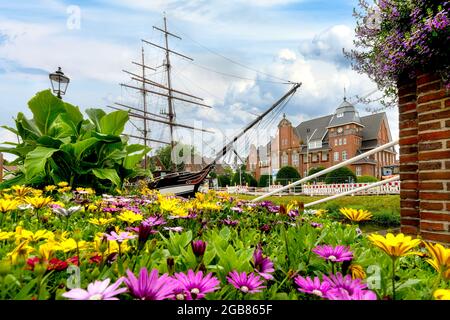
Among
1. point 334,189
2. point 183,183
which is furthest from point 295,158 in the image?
point 183,183

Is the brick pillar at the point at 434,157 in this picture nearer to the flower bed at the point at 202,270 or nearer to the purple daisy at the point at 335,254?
the flower bed at the point at 202,270

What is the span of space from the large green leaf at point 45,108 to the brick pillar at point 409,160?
4.19 metres

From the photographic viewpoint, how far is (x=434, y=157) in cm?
235

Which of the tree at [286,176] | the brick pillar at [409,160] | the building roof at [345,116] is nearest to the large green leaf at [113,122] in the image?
the brick pillar at [409,160]

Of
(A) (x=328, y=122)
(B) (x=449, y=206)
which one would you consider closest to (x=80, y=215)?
(B) (x=449, y=206)

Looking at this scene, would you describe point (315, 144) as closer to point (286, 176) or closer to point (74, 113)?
point (286, 176)

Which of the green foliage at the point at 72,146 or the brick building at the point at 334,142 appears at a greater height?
the brick building at the point at 334,142

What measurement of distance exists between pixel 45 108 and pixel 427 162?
14.7 ft

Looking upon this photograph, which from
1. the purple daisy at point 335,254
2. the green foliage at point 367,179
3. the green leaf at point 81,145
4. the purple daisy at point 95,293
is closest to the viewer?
the purple daisy at point 95,293

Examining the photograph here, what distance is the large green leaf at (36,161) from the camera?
11.7ft

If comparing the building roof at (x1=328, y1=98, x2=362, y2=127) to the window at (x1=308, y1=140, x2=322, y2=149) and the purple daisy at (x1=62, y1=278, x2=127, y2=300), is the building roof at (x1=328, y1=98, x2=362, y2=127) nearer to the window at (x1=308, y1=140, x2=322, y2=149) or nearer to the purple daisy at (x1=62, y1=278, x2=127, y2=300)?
the window at (x1=308, y1=140, x2=322, y2=149)

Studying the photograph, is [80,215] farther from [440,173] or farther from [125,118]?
[125,118]
